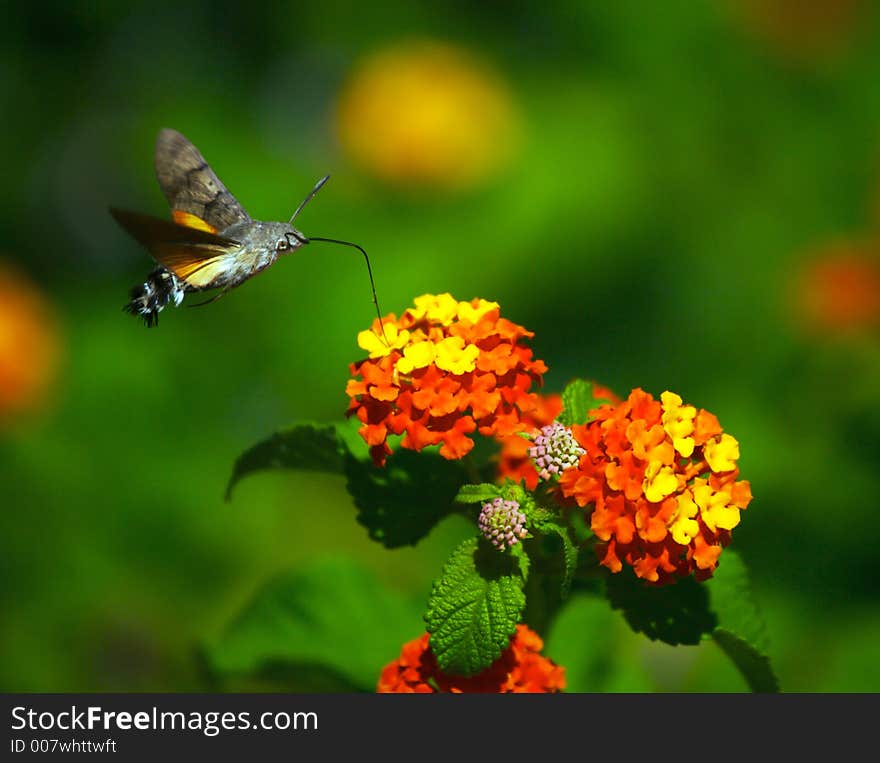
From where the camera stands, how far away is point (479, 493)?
3.88ft

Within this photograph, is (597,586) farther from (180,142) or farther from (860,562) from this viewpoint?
(860,562)

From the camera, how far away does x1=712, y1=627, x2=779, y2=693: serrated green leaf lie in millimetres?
1212

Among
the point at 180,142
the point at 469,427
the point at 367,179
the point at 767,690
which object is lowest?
the point at 767,690

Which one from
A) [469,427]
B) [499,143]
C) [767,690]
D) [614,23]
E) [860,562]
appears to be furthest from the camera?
[614,23]

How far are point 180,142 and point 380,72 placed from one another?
2047 millimetres

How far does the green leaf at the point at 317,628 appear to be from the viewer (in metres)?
1.60

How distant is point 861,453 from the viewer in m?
2.71

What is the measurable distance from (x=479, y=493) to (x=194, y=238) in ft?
1.64

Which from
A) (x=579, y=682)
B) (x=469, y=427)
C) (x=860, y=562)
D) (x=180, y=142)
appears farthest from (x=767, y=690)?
(x=860, y=562)

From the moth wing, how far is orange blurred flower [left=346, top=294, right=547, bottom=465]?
11.3 inches

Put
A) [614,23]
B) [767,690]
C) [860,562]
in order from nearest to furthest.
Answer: [767,690]
[860,562]
[614,23]

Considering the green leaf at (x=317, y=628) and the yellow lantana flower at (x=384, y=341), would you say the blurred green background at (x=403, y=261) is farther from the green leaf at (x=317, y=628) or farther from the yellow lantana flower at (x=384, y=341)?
the yellow lantana flower at (x=384, y=341)

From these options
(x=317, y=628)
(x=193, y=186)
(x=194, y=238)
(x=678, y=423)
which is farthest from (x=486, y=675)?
(x=193, y=186)

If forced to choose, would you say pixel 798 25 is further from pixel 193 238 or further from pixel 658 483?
pixel 658 483
